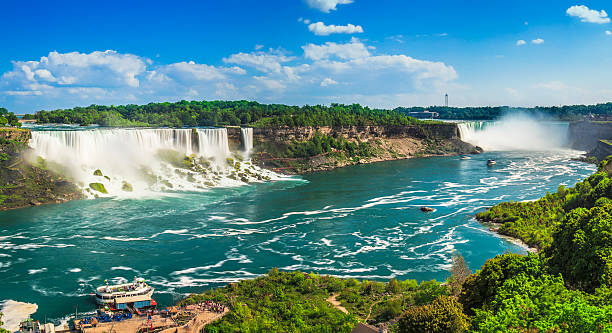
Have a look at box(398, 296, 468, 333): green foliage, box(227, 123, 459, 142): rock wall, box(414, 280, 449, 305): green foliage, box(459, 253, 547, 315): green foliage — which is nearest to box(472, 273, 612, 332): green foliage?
box(398, 296, 468, 333): green foliage

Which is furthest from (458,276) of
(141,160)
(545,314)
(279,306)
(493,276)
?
(141,160)

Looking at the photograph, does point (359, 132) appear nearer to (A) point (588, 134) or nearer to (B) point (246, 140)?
(B) point (246, 140)

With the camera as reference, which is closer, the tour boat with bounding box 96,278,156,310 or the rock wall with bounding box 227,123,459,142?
the tour boat with bounding box 96,278,156,310

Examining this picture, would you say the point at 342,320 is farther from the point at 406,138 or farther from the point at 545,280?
the point at 406,138

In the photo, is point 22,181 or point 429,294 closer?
point 429,294

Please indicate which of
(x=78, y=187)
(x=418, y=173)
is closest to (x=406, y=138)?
(x=418, y=173)

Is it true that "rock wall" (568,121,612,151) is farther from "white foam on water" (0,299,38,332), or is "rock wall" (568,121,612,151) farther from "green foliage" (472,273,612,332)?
"white foam on water" (0,299,38,332)

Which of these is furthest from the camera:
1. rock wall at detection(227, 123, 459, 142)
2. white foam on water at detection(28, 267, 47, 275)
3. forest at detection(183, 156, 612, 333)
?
rock wall at detection(227, 123, 459, 142)
